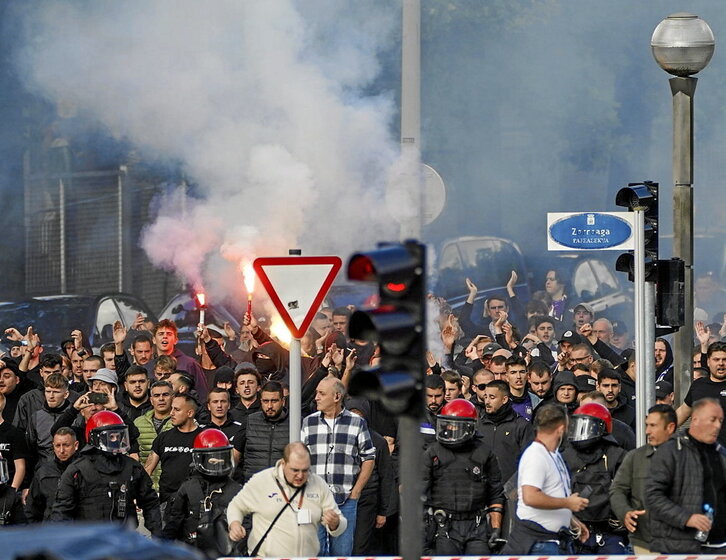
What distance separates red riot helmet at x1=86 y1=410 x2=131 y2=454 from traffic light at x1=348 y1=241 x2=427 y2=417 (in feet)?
13.3

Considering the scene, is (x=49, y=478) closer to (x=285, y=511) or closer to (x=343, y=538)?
(x=343, y=538)

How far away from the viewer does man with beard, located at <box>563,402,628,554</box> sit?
940 cm

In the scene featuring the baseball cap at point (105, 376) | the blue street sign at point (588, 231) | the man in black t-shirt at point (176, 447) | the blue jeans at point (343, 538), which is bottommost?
the blue jeans at point (343, 538)

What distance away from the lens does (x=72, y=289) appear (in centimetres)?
2295

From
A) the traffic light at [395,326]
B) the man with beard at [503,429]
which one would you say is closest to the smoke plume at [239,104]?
the man with beard at [503,429]

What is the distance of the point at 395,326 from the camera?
608 centimetres

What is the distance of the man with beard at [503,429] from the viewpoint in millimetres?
10617

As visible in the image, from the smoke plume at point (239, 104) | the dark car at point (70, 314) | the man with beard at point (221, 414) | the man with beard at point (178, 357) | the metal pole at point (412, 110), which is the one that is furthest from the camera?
Result: the smoke plume at point (239, 104)

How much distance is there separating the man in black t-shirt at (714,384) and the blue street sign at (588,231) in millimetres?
1447

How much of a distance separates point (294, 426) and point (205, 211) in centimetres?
1419

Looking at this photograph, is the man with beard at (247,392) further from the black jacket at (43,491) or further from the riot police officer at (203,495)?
the riot police officer at (203,495)

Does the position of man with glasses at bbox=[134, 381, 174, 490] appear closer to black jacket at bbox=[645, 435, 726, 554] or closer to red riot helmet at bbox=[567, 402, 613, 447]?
red riot helmet at bbox=[567, 402, 613, 447]

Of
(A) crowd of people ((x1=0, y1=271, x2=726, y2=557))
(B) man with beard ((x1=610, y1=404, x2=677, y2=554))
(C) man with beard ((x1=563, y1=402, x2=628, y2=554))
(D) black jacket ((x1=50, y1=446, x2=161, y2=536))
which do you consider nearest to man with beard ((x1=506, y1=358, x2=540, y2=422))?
(A) crowd of people ((x1=0, y1=271, x2=726, y2=557))

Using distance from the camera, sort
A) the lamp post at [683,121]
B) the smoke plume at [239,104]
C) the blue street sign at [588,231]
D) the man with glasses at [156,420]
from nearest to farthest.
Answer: the blue street sign at [588,231], the lamp post at [683,121], the man with glasses at [156,420], the smoke plume at [239,104]
